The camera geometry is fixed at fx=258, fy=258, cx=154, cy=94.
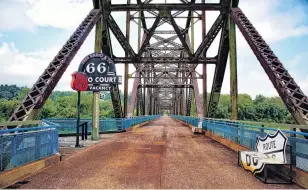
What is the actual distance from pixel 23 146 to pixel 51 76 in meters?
3.61

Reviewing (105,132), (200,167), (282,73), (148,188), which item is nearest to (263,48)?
(282,73)

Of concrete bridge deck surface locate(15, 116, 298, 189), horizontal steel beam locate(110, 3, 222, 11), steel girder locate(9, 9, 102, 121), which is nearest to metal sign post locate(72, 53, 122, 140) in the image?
steel girder locate(9, 9, 102, 121)

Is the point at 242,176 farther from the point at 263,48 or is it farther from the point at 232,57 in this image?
the point at 232,57

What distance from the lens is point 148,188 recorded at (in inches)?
199

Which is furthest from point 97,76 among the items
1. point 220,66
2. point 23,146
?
point 23,146

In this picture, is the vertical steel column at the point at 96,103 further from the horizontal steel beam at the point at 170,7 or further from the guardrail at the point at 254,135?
the guardrail at the point at 254,135

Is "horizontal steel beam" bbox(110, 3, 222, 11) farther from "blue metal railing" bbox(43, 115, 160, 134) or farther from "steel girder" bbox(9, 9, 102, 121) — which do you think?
"blue metal railing" bbox(43, 115, 160, 134)

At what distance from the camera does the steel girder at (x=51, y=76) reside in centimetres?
802

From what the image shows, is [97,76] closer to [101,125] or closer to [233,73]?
[101,125]

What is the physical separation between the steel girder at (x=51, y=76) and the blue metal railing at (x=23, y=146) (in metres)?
1.00

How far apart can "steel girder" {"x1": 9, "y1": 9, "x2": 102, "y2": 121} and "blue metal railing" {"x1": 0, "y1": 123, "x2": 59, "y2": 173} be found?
3.28 feet

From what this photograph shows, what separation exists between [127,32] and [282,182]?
1884 centimetres

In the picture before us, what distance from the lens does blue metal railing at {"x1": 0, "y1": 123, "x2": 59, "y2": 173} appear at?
18.5 ft

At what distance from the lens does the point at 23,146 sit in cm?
627
